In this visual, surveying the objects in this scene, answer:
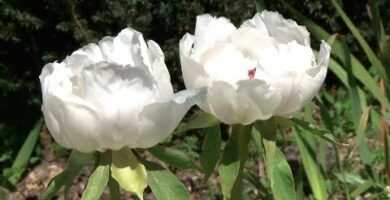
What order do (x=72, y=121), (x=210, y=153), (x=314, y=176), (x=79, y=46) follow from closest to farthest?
1. (x=72, y=121)
2. (x=210, y=153)
3. (x=314, y=176)
4. (x=79, y=46)

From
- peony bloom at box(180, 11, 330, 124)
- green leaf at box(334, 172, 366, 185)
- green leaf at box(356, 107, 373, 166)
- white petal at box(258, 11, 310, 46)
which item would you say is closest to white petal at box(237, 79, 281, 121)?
peony bloom at box(180, 11, 330, 124)

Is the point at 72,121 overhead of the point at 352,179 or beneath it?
overhead

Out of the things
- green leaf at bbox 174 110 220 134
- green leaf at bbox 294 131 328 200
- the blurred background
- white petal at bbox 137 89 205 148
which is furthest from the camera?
the blurred background

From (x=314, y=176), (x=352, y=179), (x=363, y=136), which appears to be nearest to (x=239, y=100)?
(x=314, y=176)

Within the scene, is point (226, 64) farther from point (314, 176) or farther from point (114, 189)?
point (314, 176)

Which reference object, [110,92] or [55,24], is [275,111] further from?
[55,24]

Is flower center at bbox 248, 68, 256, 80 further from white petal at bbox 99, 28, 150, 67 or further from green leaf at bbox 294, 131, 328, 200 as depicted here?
green leaf at bbox 294, 131, 328, 200

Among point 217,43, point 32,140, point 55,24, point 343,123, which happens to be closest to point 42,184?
point 32,140
